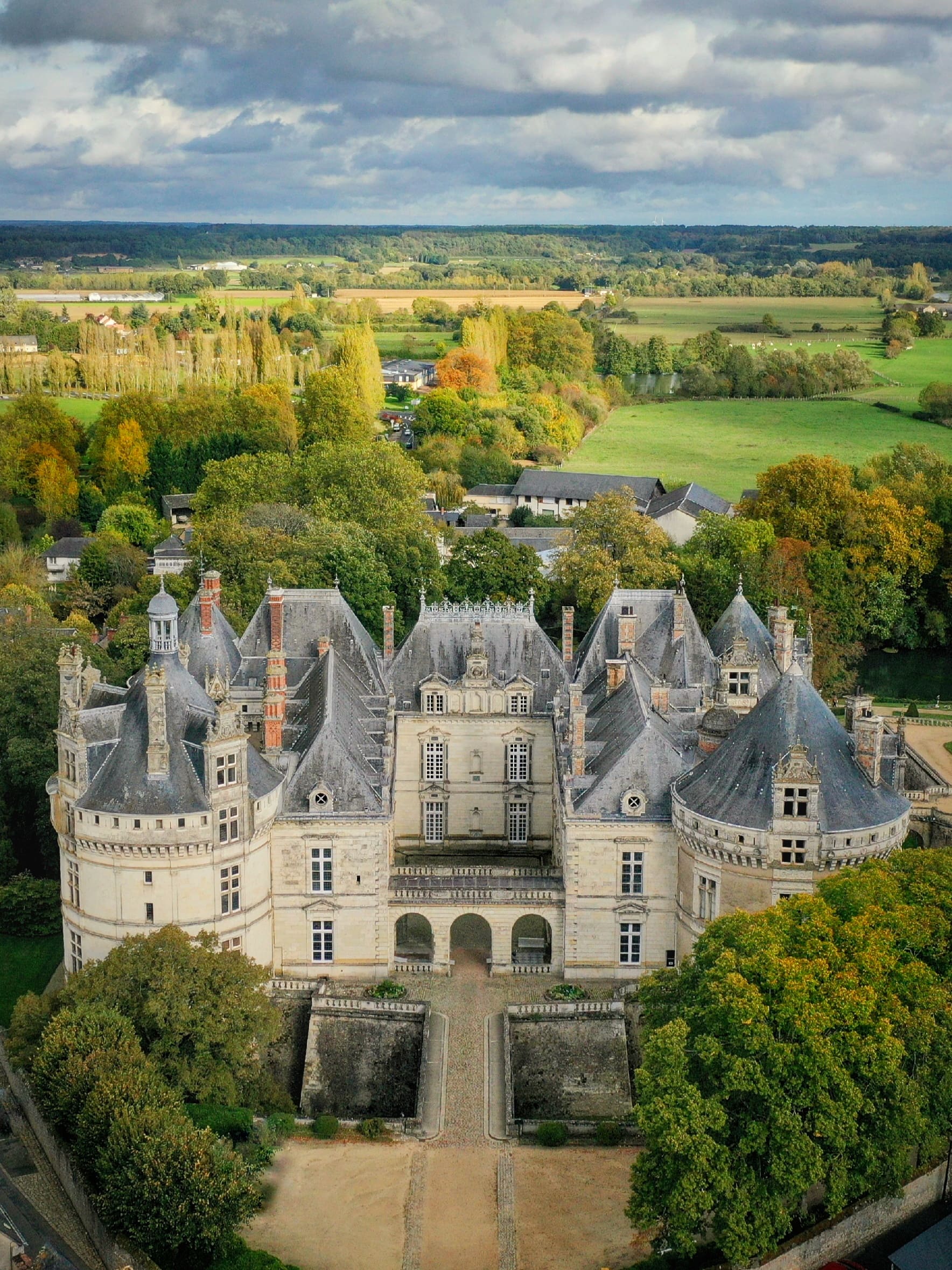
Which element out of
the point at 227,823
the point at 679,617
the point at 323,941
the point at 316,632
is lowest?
the point at 323,941

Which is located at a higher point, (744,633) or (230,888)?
(744,633)

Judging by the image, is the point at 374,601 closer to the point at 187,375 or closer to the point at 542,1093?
the point at 542,1093

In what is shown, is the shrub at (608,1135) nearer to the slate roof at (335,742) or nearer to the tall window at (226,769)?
the slate roof at (335,742)

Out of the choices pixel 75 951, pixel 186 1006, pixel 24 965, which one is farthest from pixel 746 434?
pixel 186 1006

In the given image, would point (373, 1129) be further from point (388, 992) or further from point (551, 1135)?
point (388, 992)

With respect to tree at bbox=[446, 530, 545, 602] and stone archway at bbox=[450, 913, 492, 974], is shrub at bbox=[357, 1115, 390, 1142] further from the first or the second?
tree at bbox=[446, 530, 545, 602]

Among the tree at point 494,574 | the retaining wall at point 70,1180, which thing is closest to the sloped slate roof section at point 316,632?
the retaining wall at point 70,1180

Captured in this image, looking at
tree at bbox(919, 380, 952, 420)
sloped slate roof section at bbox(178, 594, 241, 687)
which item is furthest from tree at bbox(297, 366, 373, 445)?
sloped slate roof section at bbox(178, 594, 241, 687)

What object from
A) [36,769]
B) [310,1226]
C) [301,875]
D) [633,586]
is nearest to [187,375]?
[633,586]
